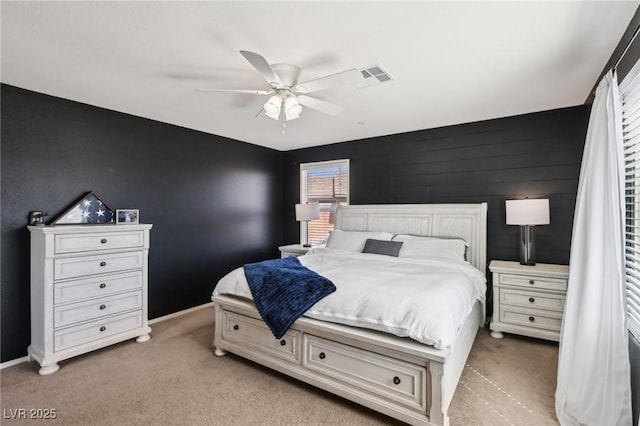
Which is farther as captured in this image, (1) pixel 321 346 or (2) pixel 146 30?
(1) pixel 321 346

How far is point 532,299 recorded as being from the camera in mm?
3033

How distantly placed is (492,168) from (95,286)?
4.49 metres

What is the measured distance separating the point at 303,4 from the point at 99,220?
118 inches

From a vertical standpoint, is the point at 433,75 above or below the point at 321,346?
above

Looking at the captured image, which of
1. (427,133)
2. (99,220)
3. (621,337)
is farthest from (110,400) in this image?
(427,133)

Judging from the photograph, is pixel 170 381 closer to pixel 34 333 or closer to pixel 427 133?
pixel 34 333

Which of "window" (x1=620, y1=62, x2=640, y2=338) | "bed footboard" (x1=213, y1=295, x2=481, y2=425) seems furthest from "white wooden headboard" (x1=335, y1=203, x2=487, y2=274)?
"window" (x1=620, y1=62, x2=640, y2=338)

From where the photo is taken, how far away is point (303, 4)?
164cm

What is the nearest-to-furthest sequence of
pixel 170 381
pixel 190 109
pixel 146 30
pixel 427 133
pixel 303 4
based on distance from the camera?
pixel 303 4 < pixel 146 30 < pixel 170 381 < pixel 190 109 < pixel 427 133

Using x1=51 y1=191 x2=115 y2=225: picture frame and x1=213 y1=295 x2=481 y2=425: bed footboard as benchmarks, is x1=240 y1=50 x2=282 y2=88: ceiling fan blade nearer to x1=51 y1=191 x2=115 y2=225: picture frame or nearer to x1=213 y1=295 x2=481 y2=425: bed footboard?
x1=213 y1=295 x2=481 y2=425: bed footboard

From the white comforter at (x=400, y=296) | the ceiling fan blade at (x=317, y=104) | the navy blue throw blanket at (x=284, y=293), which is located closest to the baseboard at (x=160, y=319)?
the white comforter at (x=400, y=296)

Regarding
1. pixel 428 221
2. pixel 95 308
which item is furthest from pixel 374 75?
pixel 95 308

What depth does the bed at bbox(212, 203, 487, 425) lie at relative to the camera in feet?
5.86

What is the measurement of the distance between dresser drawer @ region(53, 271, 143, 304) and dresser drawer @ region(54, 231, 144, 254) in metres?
0.28
